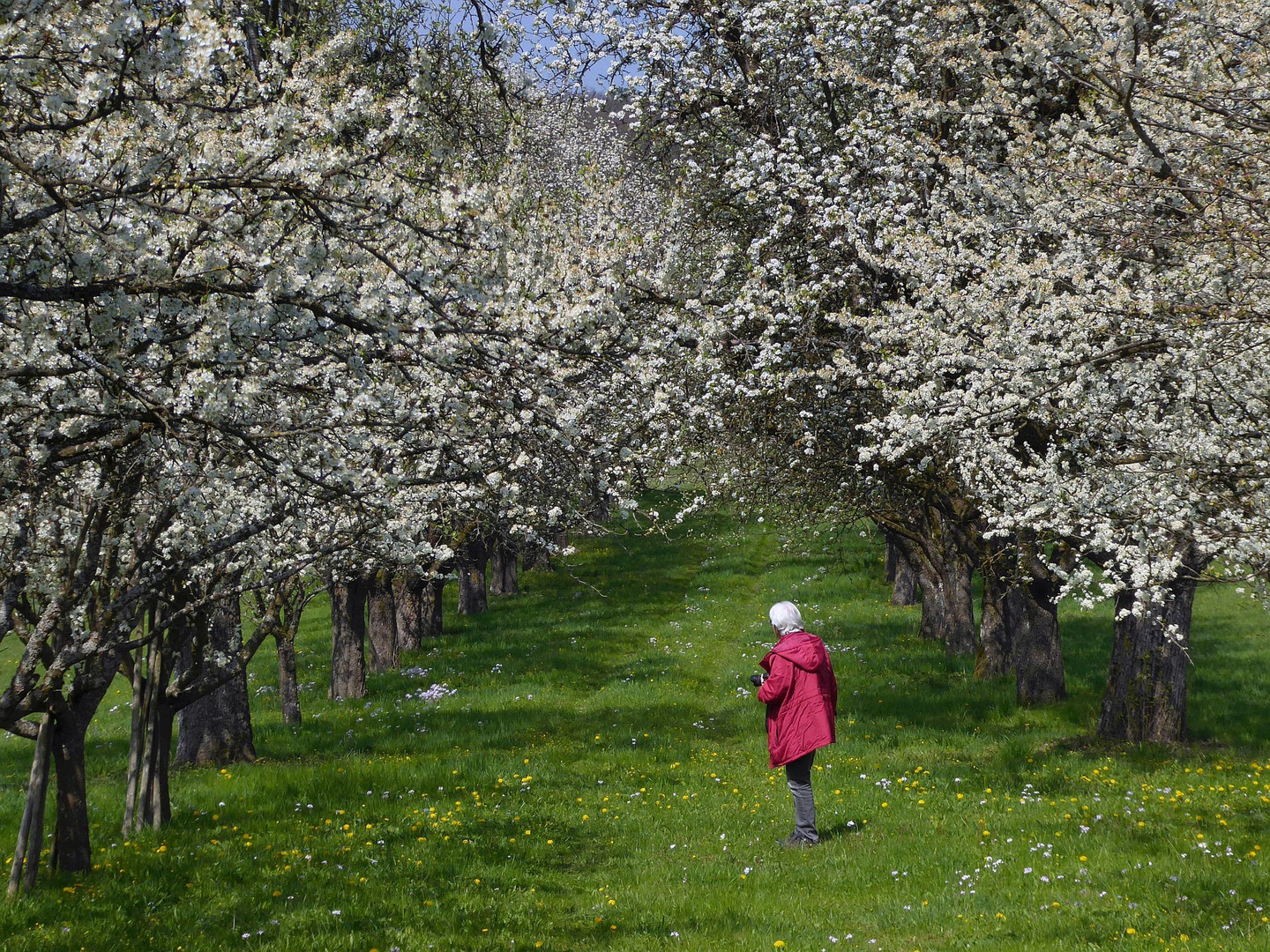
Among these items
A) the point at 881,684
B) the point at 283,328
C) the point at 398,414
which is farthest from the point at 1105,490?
the point at 881,684

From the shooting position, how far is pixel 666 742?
15.2m

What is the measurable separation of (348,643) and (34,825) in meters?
12.5

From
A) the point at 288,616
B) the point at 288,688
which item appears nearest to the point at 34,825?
the point at 288,616

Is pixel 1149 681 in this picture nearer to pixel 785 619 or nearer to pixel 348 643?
pixel 785 619

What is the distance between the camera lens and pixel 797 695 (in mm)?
9820

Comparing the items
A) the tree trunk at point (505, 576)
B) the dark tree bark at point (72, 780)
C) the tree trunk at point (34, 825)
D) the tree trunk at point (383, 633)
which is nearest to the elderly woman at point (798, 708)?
the dark tree bark at point (72, 780)

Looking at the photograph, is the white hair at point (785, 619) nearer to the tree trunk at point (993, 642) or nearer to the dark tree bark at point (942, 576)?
the dark tree bark at point (942, 576)

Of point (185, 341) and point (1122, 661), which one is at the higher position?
point (185, 341)

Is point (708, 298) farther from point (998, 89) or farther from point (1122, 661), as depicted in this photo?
point (1122, 661)

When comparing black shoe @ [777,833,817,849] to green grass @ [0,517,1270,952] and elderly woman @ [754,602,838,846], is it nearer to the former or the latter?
elderly woman @ [754,602,838,846]

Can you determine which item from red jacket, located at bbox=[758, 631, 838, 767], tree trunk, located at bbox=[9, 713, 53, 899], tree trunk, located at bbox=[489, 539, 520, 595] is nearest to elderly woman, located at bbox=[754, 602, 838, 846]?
red jacket, located at bbox=[758, 631, 838, 767]

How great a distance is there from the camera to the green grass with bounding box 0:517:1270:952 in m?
7.55

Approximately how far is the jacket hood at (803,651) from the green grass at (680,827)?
5.50 feet

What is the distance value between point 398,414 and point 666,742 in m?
9.38
